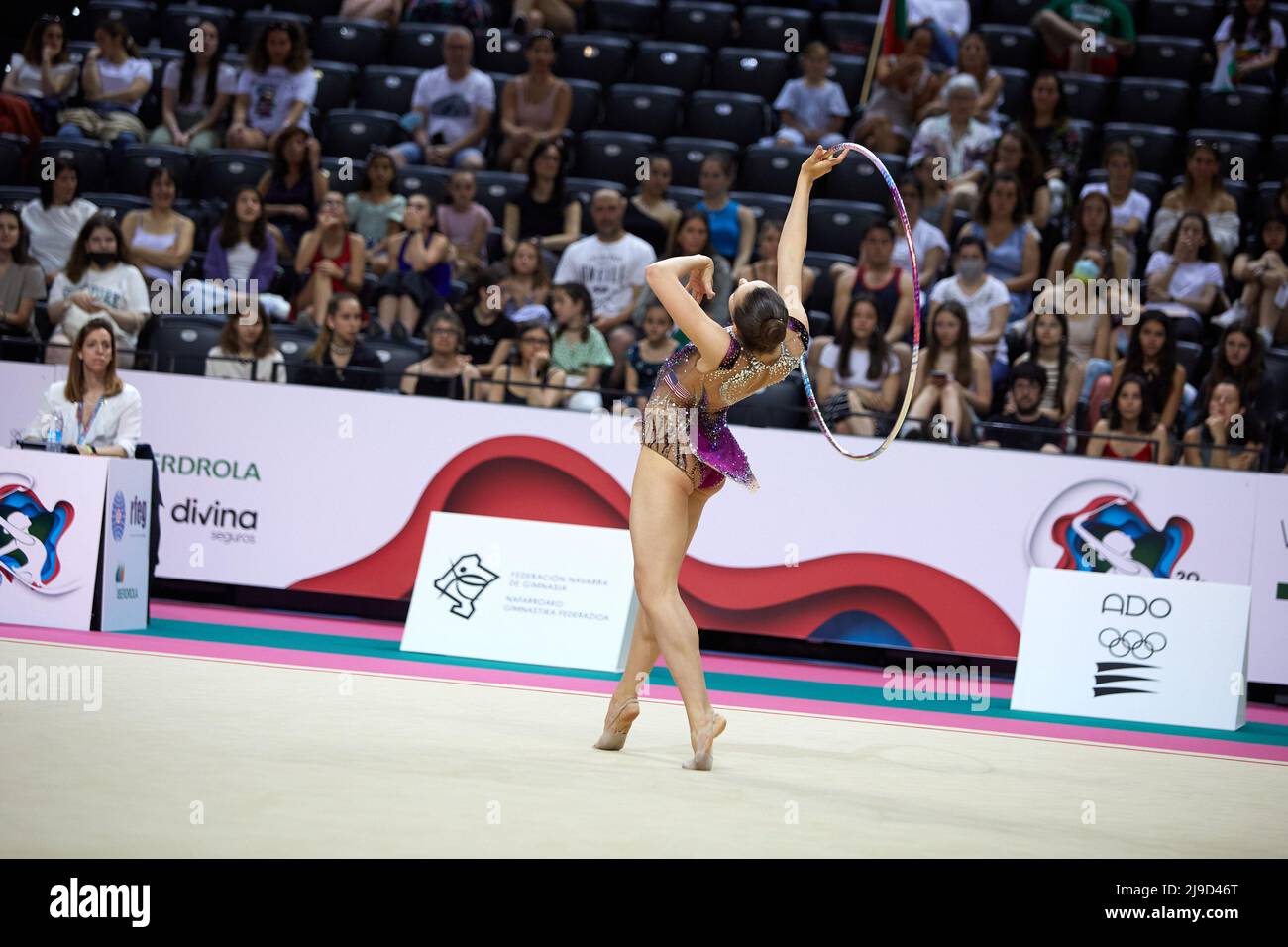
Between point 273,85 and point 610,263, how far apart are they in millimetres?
3744

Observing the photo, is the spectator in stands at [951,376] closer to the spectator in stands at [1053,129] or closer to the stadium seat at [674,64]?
the spectator in stands at [1053,129]

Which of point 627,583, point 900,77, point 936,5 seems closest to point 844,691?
point 627,583

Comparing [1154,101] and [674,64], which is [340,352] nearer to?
[674,64]

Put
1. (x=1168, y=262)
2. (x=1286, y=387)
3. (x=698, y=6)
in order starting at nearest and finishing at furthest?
(x=1286, y=387)
(x=1168, y=262)
(x=698, y=6)

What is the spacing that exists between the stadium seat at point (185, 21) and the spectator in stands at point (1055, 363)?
8.14 meters

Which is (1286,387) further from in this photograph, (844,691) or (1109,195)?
(844,691)

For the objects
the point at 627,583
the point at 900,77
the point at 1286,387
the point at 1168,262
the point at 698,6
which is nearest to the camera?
the point at 627,583

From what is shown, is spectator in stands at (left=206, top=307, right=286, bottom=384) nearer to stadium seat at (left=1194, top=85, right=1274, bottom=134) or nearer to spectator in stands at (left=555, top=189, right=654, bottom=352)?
spectator in stands at (left=555, top=189, right=654, bottom=352)

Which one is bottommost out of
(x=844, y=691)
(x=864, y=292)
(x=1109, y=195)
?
(x=844, y=691)

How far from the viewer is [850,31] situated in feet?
44.8

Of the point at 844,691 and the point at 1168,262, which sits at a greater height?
the point at 1168,262

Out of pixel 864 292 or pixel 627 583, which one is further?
pixel 864 292

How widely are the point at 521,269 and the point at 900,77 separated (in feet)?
12.5

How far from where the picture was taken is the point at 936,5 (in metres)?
13.1
